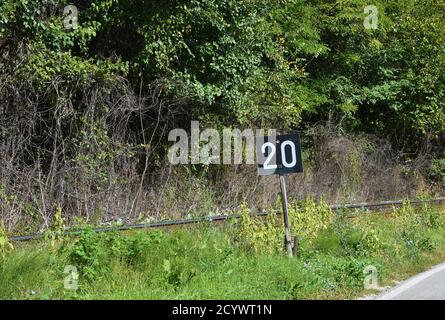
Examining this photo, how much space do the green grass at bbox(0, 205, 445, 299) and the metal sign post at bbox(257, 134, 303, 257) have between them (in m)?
0.86

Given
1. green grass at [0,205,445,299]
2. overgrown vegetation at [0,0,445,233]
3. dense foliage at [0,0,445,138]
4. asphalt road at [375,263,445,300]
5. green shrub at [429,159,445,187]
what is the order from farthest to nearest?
green shrub at [429,159,445,187], dense foliage at [0,0,445,138], overgrown vegetation at [0,0,445,233], asphalt road at [375,263,445,300], green grass at [0,205,445,299]

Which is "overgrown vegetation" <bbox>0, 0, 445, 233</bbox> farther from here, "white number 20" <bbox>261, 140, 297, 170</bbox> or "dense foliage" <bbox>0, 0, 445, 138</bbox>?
"white number 20" <bbox>261, 140, 297, 170</bbox>

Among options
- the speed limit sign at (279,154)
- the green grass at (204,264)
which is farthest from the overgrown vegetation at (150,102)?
the speed limit sign at (279,154)

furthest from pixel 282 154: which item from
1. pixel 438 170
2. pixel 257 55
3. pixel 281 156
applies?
pixel 438 170

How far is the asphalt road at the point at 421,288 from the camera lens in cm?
891

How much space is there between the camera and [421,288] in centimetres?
967

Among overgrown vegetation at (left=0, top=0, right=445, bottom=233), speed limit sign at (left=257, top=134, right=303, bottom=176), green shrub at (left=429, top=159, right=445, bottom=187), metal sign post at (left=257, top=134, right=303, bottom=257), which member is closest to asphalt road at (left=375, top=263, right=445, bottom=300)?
metal sign post at (left=257, top=134, right=303, bottom=257)

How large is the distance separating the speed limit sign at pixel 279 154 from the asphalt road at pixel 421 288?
103 inches

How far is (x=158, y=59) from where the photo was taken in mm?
14219

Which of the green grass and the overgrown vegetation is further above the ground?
the overgrown vegetation

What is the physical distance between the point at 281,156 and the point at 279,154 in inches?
2.0

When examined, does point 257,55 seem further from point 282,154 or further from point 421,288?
point 421,288

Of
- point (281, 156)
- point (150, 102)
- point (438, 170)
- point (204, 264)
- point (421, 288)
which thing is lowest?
point (421, 288)

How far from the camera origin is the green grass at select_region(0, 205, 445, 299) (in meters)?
7.87
